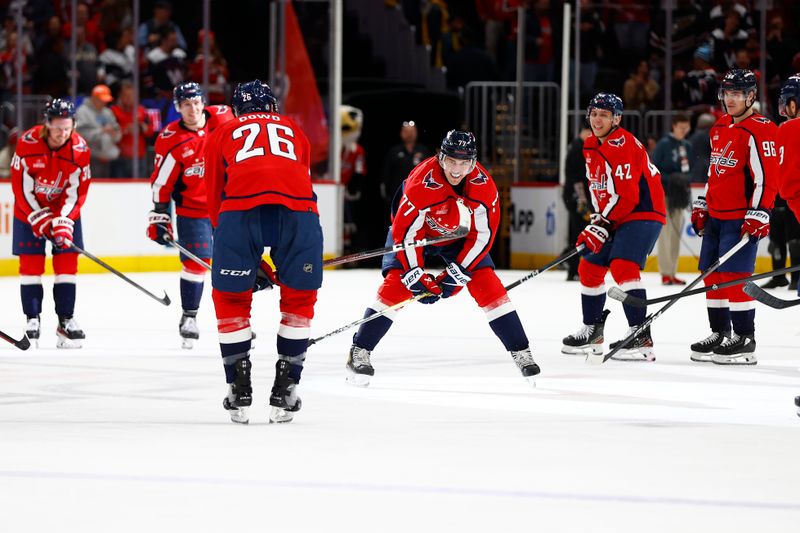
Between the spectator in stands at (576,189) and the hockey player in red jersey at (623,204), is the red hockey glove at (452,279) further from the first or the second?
the spectator in stands at (576,189)

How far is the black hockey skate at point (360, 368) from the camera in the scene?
611 cm

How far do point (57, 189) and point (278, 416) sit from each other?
2.76 meters

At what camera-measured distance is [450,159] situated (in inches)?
229

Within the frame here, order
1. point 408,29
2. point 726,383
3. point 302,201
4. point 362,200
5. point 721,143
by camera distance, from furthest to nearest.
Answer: point 408,29, point 362,200, point 721,143, point 726,383, point 302,201

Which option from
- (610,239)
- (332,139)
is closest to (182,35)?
(332,139)

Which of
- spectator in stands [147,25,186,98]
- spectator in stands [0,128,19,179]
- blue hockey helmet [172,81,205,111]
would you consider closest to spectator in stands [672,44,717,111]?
spectator in stands [147,25,186,98]

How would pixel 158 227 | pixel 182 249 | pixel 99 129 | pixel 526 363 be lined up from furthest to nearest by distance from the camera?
pixel 99 129 → pixel 182 249 → pixel 158 227 → pixel 526 363

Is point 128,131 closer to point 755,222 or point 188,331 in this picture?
point 188,331

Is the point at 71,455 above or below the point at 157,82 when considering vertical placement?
below

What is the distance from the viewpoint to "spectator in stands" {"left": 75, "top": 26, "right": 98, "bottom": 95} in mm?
13562

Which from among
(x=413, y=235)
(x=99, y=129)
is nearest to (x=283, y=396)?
(x=413, y=235)

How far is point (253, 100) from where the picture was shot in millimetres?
5160

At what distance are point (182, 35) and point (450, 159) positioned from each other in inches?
351

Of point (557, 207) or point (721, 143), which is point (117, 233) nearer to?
point (557, 207)
